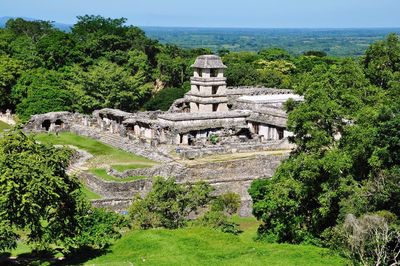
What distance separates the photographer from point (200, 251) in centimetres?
2609

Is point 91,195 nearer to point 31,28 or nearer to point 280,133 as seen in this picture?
point 280,133

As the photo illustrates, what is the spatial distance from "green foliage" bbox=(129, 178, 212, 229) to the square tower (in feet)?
73.0

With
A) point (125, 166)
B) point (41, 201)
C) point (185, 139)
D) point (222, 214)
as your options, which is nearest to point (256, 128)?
point (185, 139)

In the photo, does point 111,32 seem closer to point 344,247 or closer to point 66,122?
point 66,122

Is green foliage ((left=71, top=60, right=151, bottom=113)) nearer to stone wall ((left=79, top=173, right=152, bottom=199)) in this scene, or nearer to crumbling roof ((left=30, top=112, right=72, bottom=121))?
crumbling roof ((left=30, top=112, right=72, bottom=121))

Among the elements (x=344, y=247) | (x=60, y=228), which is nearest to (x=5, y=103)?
(x=60, y=228)

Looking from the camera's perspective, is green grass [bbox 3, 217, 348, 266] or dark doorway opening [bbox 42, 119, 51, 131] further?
dark doorway opening [bbox 42, 119, 51, 131]

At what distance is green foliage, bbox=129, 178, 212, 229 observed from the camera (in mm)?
31594

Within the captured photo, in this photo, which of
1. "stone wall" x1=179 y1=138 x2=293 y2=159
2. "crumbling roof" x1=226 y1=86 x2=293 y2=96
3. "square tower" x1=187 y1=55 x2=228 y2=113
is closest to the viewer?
"stone wall" x1=179 y1=138 x2=293 y2=159

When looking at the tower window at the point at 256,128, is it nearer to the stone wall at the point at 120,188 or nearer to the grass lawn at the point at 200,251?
the stone wall at the point at 120,188

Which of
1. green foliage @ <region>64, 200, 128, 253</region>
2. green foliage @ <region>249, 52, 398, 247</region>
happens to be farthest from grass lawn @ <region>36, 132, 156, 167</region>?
green foliage @ <region>64, 200, 128, 253</region>

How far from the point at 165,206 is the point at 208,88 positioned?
81.2 feet

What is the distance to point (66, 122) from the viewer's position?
55.9 metres

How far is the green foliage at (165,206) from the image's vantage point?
31594 millimetres
